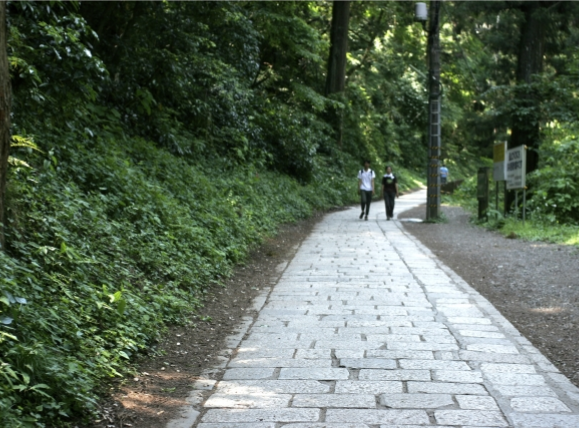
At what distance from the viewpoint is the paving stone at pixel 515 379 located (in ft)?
16.3

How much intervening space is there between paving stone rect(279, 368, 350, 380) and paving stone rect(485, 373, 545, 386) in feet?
3.65

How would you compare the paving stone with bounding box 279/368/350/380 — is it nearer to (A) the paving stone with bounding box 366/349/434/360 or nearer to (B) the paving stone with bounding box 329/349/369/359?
(B) the paving stone with bounding box 329/349/369/359

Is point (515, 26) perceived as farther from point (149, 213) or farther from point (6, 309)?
point (6, 309)

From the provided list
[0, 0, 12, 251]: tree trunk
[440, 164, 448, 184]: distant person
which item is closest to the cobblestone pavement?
[0, 0, 12, 251]: tree trunk

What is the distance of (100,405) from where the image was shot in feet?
14.4

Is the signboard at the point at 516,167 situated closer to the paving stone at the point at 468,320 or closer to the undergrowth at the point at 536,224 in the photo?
the undergrowth at the point at 536,224

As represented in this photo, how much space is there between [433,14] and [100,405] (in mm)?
17390

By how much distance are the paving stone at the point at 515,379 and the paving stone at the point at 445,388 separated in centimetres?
22

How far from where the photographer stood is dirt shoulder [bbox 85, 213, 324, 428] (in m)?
4.36

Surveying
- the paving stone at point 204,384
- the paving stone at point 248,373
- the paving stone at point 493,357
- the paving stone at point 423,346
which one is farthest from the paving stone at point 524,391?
the paving stone at point 204,384

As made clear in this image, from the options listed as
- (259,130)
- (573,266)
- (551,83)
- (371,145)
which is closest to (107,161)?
(573,266)

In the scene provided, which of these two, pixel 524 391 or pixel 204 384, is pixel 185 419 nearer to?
pixel 204 384

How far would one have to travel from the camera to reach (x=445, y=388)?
482 centimetres

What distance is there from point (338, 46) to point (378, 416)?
25160 mm
